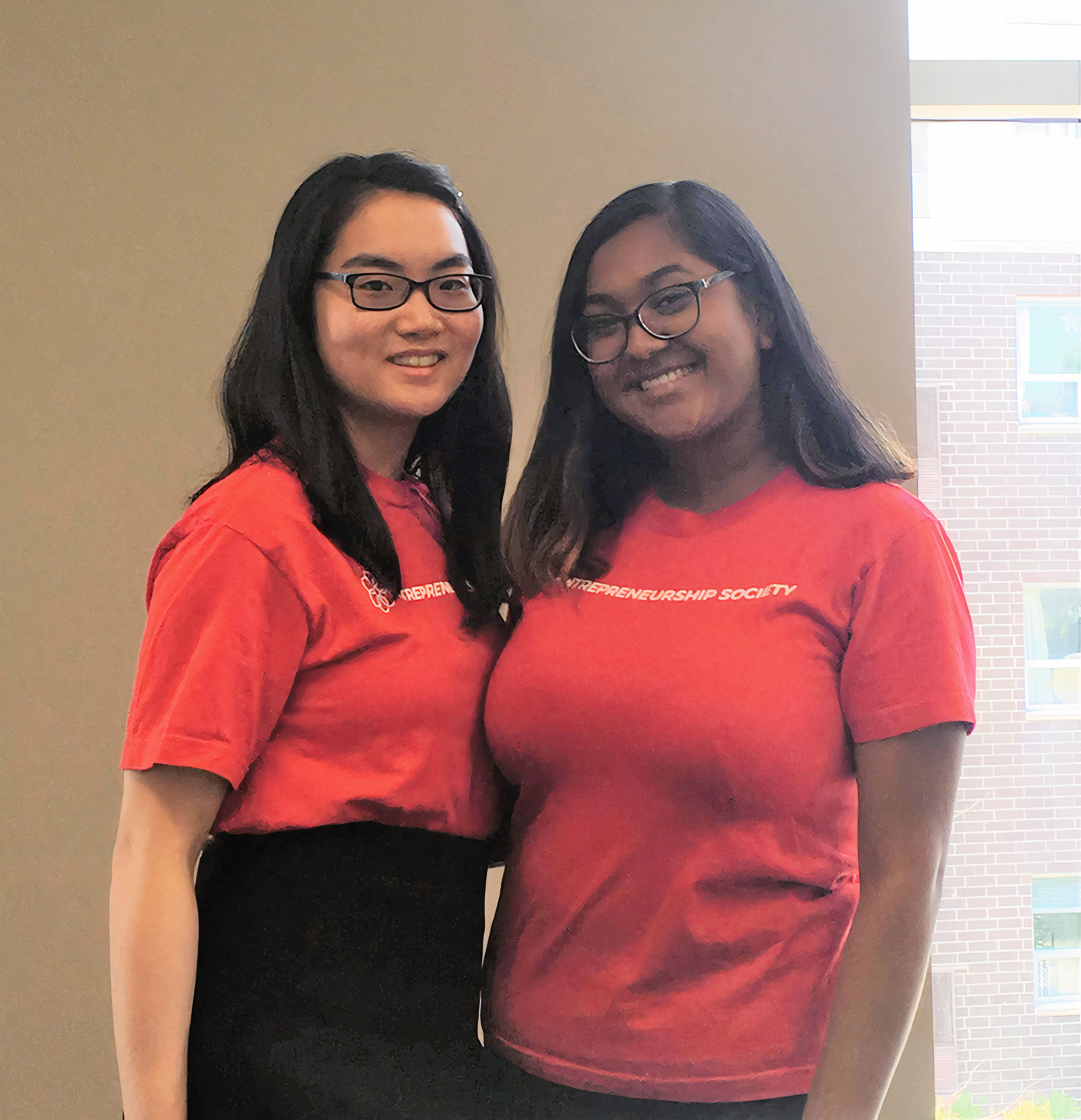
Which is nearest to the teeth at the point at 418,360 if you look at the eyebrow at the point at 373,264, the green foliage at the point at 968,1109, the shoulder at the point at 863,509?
the eyebrow at the point at 373,264

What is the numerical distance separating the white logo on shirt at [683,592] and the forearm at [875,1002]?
34 centimetres

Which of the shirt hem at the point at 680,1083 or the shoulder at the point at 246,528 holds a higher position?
the shoulder at the point at 246,528

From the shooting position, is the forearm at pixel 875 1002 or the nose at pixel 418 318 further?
the nose at pixel 418 318

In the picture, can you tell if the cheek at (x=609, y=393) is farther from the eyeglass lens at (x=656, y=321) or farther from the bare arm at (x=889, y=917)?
the bare arm at (x=889, y=917)

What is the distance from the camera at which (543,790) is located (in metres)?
1.22

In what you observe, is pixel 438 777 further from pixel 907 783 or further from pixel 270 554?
pixel 907 783

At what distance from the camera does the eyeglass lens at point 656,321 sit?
4.08 ft

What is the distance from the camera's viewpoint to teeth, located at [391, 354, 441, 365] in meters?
1.23

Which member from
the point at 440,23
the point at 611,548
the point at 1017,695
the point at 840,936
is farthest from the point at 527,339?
the point at 1017,695

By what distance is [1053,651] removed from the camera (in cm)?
165

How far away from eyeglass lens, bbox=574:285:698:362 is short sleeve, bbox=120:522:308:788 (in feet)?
1.74

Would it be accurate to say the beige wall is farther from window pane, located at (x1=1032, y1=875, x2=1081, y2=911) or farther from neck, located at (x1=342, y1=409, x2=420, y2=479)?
window pane, located at (x1=1032, y1=875, x2=1081, y2=911)

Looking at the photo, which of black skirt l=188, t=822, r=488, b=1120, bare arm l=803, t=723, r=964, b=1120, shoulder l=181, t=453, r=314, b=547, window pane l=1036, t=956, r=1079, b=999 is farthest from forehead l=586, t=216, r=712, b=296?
window pane l=1036, t=956, r=1079, b=999

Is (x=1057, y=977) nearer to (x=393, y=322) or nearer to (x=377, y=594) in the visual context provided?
(x=377, y=594)
